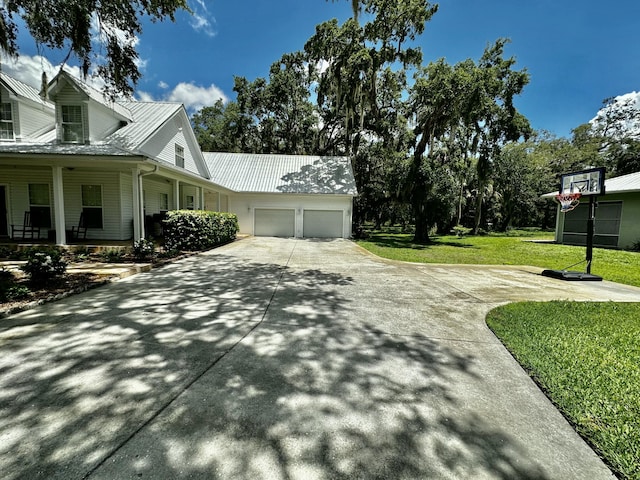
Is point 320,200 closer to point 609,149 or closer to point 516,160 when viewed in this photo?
point 516,160

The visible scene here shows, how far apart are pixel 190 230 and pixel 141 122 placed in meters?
5.81

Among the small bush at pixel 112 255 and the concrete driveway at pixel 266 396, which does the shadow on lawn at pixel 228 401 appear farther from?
the small bush at pixel 112 255

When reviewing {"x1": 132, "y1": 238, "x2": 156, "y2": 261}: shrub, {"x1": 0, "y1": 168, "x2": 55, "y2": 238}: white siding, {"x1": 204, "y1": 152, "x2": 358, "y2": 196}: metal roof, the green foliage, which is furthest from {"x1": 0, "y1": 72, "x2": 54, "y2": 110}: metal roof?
the green foliage

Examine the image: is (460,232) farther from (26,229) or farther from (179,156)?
(26,229)

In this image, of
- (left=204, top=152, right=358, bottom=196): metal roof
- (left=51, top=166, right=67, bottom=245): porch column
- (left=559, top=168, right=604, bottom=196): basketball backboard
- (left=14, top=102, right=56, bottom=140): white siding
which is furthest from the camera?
(left=204, top=152, right=358, bottom=196): metal roof

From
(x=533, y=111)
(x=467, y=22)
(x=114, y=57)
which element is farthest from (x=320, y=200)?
(x=533, y=111)

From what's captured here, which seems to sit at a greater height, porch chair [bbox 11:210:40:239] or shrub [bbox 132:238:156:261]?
porch chair [bbox 11:210:40:239]

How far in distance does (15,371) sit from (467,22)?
15964 mm

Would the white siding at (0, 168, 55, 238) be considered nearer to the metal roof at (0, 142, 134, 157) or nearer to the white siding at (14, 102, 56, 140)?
the white siding at (14, 102, 56, 140)

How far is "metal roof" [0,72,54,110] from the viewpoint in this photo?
10774 millimetres

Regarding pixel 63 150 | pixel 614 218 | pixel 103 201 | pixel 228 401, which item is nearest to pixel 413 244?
pixel 614 218

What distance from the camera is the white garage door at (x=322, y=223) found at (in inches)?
765

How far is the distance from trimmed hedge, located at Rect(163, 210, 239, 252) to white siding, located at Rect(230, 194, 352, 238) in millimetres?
6939

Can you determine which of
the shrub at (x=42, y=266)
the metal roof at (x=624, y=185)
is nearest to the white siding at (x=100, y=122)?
the shrub at (x=42, y=266)
